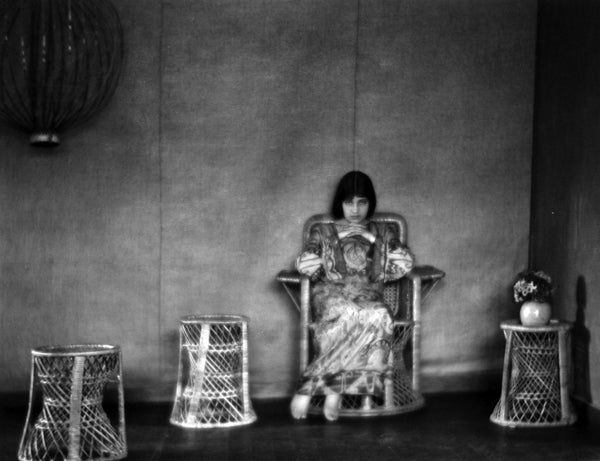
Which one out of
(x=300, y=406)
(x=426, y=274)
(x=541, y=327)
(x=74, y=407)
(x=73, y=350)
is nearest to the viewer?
(x=74, y=407)

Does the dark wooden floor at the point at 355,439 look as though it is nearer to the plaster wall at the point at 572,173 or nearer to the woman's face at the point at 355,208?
the plaster wall at the point at 572,173

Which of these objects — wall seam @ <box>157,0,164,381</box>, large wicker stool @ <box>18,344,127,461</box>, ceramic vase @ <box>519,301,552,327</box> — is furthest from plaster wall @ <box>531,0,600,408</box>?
large wicker stool @ <box>18,344,127,461</box>

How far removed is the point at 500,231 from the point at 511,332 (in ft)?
3.28

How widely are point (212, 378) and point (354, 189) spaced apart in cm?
130

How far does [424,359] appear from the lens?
5000mm

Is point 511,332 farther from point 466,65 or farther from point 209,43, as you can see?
point 209,43

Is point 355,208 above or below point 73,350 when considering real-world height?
above

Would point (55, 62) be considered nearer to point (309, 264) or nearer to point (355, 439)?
point (309, 264)

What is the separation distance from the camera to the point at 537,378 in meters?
4.26

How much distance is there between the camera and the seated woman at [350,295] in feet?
13.9

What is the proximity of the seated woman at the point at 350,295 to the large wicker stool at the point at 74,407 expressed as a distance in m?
1.10

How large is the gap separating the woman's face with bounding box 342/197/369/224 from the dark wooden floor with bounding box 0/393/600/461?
1.12 metres

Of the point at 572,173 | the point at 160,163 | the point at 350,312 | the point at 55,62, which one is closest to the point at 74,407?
the point at 350,312

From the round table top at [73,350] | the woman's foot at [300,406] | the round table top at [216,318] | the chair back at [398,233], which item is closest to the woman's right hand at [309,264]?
the chair back at [398,233]
